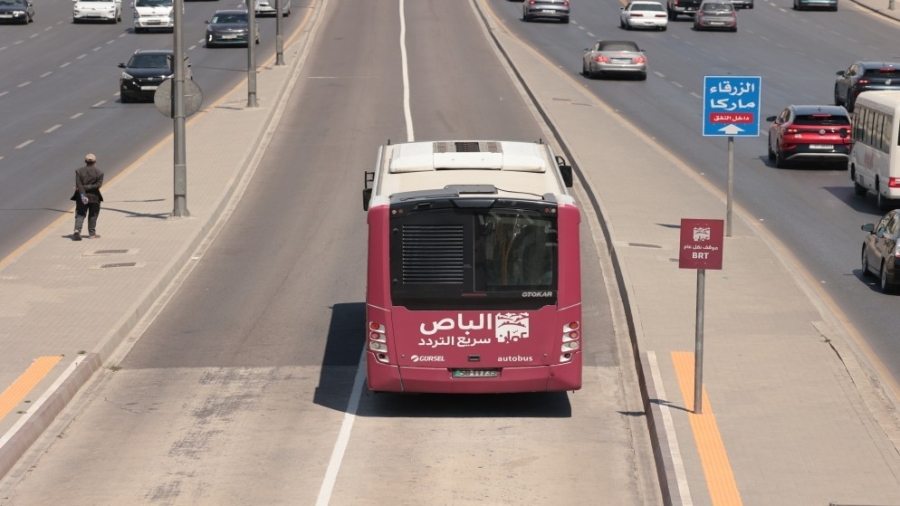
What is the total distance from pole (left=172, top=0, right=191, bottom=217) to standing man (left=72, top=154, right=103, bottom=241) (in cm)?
208

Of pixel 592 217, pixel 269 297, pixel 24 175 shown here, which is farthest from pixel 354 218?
pixel 24 175

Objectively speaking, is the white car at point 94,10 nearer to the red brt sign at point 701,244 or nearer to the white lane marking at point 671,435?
the white lane marking at point 671,435

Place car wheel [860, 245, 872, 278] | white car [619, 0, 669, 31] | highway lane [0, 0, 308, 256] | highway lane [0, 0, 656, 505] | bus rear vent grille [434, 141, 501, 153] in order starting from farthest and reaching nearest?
1. white car [619, 0, 669, 31]
2. highway lane [0, 0, 308, 256]
3. car wheel [860, 245, 872, 278]
4. bus rear vent grille [434, 141, 501, 153]
5. highway lane [0, 0, 656, 505]

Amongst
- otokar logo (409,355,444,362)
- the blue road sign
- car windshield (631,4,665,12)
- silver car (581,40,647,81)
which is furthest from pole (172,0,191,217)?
car windshield (631,4,665,12)

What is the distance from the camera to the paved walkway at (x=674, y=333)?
1352 centimetres

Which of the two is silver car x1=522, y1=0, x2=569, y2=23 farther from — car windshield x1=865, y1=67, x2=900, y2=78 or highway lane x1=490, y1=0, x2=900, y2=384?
car windshield x1=865, y1=67, x2=900, y2=78

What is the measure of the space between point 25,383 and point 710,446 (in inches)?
297

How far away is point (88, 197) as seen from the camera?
84.7 feet

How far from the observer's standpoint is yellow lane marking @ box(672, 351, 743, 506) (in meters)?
12.6

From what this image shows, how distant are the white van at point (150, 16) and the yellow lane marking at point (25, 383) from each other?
51.7m

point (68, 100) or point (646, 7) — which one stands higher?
point (646, 7)

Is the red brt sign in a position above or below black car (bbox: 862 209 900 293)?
above

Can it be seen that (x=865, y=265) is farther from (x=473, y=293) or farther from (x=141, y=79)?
(x=141, y=79)

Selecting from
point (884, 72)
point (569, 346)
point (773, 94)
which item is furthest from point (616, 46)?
point (569, 346)
